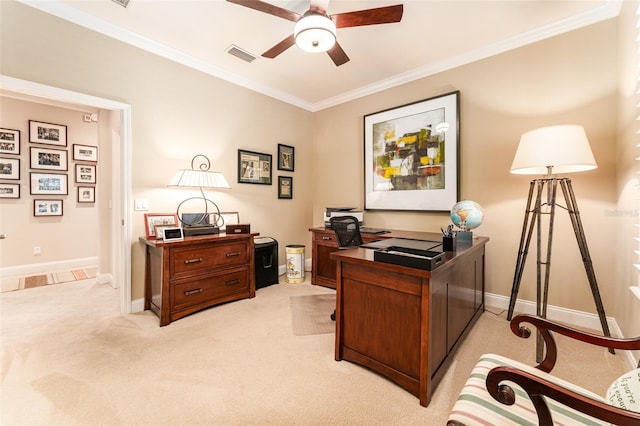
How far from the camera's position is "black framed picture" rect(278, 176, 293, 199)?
13.7 ft

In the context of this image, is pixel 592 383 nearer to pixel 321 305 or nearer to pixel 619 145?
pixel 619 145

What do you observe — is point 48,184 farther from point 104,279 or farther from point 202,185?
point 202,185

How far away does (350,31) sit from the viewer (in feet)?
8.48

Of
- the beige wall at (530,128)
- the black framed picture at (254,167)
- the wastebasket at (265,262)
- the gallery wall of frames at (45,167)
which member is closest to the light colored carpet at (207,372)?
the beige wall at (530,128)

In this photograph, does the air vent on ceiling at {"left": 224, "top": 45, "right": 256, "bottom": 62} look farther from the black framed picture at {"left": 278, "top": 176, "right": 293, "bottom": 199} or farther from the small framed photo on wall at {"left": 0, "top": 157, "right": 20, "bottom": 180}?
the small framed photo on wall at {"left": 0, "top": 157, "right": 20, "bottom": 180}

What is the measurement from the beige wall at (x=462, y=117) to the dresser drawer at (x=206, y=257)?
622mm

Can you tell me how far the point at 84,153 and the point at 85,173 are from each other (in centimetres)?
35

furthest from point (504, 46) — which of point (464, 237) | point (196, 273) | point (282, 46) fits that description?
point (196, 273)

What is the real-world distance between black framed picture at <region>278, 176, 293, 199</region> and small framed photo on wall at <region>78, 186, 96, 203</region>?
3.50 metres

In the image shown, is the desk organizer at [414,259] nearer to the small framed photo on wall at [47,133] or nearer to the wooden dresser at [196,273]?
the wooden dresser at [196,273]

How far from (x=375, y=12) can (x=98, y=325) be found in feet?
11.6

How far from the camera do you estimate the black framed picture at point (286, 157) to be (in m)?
4.15

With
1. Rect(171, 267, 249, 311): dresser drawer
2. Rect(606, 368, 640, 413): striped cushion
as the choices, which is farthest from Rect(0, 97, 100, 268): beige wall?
Rect(606, 368, 640, 413): striped cushion

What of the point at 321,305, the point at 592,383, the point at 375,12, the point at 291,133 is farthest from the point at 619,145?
the point at 291,133
